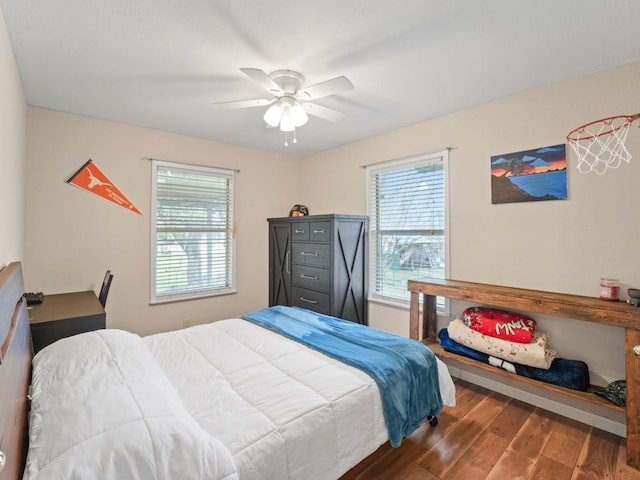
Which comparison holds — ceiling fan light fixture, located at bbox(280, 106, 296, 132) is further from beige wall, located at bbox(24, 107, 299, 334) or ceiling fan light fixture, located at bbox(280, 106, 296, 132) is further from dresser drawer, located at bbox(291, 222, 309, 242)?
beige wall, located at bbox(24, 107, 299, 334)

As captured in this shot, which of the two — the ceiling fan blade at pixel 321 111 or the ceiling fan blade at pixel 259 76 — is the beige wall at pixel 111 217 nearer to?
the ceiling fan blade at pixel 321 111

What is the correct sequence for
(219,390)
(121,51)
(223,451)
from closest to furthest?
(223,451)
(219,390)
(121,51)

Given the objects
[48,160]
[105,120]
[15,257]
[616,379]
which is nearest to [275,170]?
[105,120]

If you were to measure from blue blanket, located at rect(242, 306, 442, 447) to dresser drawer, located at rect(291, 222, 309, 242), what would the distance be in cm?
164

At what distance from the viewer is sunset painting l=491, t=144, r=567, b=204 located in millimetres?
2402

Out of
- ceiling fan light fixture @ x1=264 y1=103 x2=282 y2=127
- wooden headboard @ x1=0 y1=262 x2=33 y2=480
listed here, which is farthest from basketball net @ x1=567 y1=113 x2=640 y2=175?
wooden headboard @ x1=0 y1=262 x2=33 y2=480

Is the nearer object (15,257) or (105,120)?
(15,257)

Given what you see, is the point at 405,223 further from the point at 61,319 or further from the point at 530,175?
the point at 61,319

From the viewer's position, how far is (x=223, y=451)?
43.4 inches

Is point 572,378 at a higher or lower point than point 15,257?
lower

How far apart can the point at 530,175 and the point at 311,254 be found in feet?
7.76

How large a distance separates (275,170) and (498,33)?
10.7 feet

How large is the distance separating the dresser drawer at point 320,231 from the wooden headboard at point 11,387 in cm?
266

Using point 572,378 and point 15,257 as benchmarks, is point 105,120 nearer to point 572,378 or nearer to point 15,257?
point 15,257
